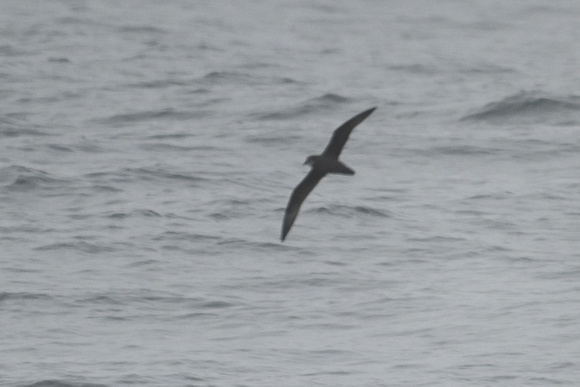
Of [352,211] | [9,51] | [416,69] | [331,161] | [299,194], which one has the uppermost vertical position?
[331,161]

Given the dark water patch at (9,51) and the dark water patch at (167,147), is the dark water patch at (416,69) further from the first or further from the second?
the dark water patch at (167,147)

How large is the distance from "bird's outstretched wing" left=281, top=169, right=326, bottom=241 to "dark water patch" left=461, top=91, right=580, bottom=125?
1205 centimetres

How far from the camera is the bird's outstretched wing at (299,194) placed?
38.2 feet

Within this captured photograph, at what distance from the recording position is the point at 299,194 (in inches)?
468

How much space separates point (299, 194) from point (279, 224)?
5.99m

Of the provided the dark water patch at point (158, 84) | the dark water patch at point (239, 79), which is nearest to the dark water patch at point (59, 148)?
the dark water patch at point (158, 84)

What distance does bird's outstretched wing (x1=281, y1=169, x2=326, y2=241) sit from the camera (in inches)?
459

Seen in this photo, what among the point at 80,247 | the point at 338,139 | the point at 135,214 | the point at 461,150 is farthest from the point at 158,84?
the point at 338,139

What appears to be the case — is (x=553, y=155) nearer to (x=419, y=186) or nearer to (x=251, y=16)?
(x=419, y=186)

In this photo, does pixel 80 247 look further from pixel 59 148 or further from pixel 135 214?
pixel 59 148

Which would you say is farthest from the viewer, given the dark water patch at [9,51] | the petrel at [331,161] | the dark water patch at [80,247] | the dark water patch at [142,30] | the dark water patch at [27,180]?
the dark water patch at [142,30]

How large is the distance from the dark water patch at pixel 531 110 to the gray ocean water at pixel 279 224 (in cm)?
6

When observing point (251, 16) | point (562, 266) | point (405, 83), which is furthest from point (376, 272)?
point (251, 16)

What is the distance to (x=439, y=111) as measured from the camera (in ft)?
80.9
